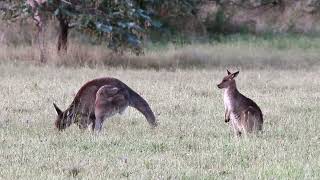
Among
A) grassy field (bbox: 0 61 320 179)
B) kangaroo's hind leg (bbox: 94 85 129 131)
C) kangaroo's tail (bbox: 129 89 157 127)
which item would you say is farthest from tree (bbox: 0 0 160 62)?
kangaroo's hind leg (bbox: 94 85 129 131)

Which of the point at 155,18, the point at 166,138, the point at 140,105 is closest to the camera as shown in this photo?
the point at 166,138

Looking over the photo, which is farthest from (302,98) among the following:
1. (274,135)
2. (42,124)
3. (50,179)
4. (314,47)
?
(314,47)

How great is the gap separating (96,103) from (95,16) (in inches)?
344

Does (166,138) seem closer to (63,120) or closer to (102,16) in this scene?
(63,120)

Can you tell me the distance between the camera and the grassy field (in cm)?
691

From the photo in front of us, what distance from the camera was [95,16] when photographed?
17.5 m

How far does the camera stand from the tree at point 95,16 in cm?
1738

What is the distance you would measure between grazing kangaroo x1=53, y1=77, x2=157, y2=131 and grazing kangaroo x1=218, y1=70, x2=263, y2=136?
110 centimetres

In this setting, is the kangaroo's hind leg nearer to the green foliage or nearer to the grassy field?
the grassy field

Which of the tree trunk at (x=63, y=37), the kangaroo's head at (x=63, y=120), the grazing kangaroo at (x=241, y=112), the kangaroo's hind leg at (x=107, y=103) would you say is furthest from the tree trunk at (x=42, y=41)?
the grazing kangaroo at (x=241, y=112)

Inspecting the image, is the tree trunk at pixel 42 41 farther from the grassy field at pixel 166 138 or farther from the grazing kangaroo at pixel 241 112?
the grazing kangaroo at pixel 241 112

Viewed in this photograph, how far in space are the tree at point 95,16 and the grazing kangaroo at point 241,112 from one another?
27.4 feet

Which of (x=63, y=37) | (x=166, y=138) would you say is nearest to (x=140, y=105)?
(x=166, y=138)

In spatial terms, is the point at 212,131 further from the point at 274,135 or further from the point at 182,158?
the point at 182,158
